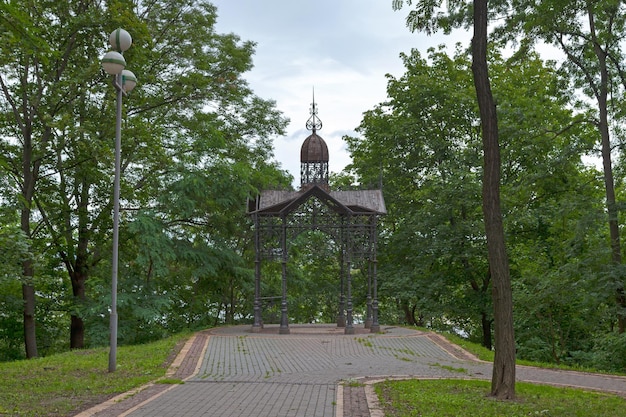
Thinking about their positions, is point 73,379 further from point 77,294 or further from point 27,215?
point 77,294

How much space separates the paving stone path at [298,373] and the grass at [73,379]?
0.46 m

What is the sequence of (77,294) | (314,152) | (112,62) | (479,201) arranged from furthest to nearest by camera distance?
(479,201), (77,294), (314,152), (112,62)

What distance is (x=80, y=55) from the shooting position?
19.6m

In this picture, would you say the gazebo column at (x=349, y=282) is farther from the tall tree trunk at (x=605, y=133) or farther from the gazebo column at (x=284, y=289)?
the tall tree trunk at (x=605, y=133)

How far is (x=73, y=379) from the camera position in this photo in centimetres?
1047

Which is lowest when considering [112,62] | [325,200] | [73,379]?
[73,379]

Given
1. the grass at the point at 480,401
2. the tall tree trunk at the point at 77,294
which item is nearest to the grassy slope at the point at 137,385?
the grass at the point at 480,401

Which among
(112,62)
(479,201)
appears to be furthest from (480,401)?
(479,201)

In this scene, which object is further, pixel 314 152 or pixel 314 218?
pixel 314 152

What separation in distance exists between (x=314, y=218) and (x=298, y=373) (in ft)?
29.8

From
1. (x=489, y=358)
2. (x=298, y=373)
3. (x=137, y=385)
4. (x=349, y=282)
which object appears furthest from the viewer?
(x=349, y=282)

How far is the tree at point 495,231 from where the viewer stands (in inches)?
346

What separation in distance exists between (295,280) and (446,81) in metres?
10.5

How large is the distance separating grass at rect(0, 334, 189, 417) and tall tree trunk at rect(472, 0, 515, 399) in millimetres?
5655
